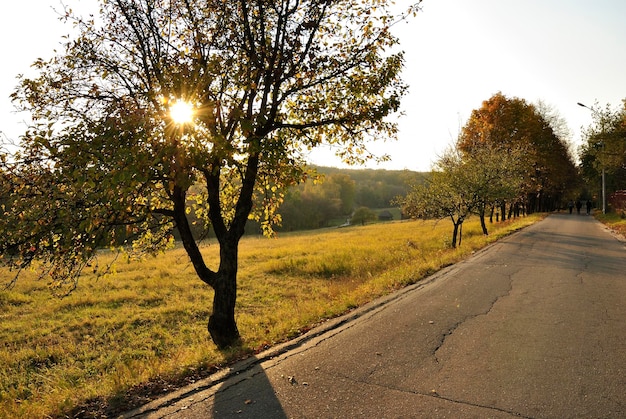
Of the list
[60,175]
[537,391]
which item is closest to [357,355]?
[537,391]

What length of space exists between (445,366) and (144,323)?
1062 centimetres

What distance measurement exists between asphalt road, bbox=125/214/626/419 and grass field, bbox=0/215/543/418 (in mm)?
691

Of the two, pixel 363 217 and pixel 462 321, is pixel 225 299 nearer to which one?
pixel 462 321

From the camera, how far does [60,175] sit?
5.09 metres

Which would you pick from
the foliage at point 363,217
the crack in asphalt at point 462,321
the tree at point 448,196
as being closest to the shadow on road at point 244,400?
the crack in asphalt at point 462,321

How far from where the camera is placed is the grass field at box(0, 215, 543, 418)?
5207 millimetres

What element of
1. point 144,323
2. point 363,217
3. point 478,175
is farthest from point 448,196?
point 363,217

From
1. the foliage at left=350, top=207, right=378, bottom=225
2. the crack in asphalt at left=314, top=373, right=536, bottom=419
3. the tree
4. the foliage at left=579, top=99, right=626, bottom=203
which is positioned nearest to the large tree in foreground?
the crack in asphalt at left=314, top=373, right=536, bottom=419

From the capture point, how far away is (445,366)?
5.07 metres

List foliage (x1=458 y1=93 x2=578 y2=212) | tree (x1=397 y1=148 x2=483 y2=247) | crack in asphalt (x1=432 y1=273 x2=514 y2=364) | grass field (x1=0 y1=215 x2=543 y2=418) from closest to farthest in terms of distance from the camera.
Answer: grass field (x1=0 y1=215 x2=543 y2=418) < crack in asphalt (x1=432 y1=273 x2=514 y2=364) < tree (x1=397 y1=148 x2=483 y2=247) < foliage (x1=458 y1=93 x2=578 y2=212)

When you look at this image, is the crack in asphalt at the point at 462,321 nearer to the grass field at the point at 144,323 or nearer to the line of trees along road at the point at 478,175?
the grass field at the point at 144,323

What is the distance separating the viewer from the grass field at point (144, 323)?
5207 mm

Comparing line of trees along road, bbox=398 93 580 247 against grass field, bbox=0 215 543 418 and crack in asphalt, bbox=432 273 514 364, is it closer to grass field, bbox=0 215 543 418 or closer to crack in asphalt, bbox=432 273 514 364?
grass field, bbox=0 215 543 418

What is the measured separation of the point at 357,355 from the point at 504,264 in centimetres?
888
